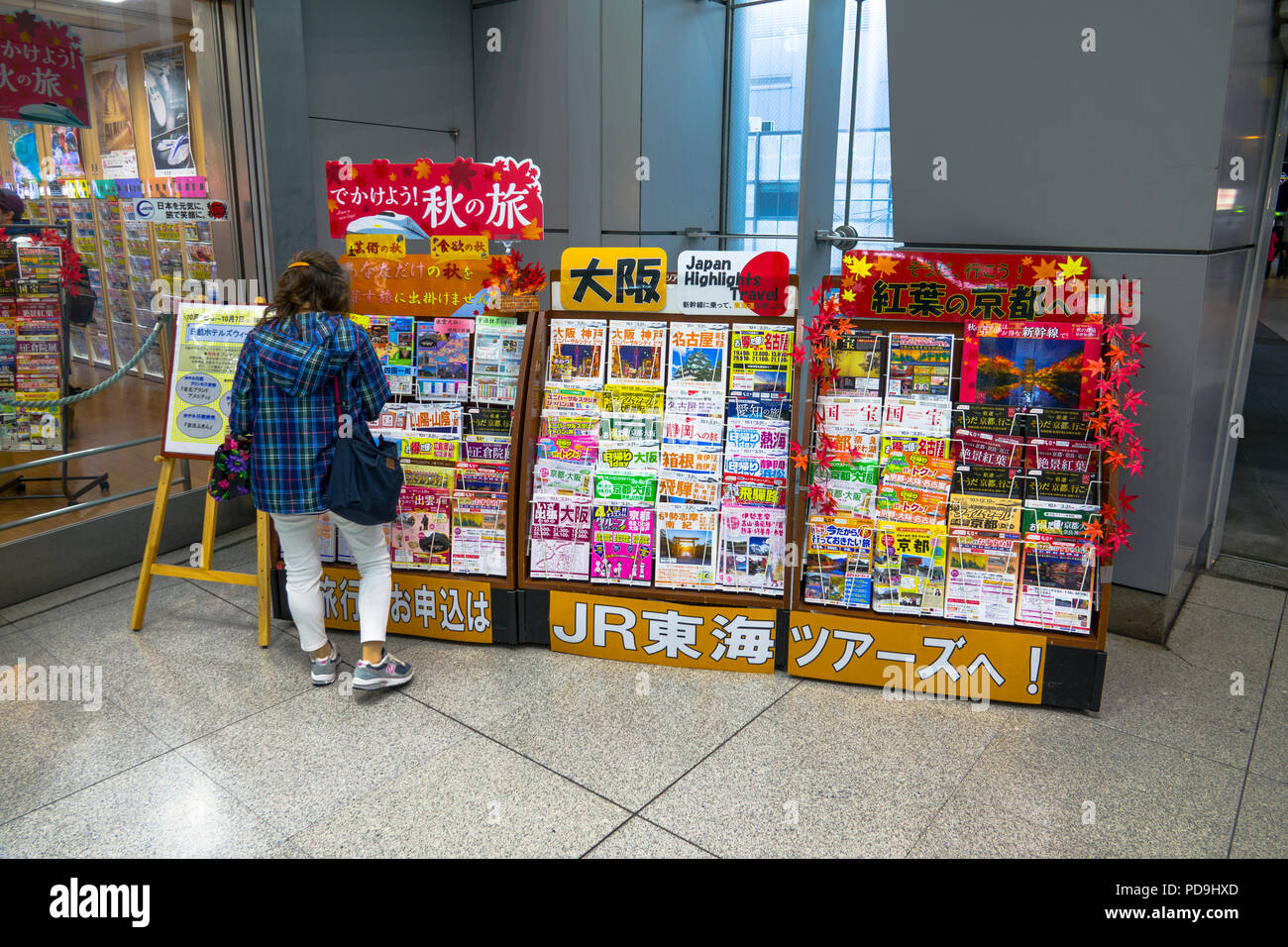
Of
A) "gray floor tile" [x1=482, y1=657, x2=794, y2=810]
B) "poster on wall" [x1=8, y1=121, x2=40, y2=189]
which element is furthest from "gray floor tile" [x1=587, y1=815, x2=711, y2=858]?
"poster on wall" [x1=8, y1=121, x2=40, y2=189]

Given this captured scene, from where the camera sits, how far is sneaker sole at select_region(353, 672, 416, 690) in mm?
3639

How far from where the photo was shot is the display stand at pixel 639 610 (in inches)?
152

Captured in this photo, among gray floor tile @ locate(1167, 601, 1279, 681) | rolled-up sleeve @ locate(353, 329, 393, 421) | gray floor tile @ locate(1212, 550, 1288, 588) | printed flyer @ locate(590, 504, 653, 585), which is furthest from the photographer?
gray floor tile @ locate(1212, 550, 1288, 588)

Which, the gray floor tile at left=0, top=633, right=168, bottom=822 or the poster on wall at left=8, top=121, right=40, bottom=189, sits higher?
the poster on wall at left=8, top=121, right=40, bottom=189

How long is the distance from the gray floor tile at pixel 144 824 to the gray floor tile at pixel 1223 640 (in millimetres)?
4019

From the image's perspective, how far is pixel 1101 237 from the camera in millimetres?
4051

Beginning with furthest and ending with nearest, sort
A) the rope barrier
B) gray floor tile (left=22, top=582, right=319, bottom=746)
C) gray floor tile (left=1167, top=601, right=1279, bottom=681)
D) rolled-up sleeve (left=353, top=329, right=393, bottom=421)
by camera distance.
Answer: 1. the rope barrier
2. gray floor tile (left=1167, top=601, right=1279, bottom=681)
3. gray floor tile (left=22, top=582, right=319, bottom=746)
4. rolled-up sleeve (left=353, top=329, right=393, bottom=421)

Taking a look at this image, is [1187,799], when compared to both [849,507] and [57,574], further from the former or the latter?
[57,574]

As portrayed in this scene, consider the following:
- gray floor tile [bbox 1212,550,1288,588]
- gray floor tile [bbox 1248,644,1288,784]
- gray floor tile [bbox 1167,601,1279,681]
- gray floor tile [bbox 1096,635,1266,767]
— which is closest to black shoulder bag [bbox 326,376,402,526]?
gray floor tile [bbox 1096,635,1266,767]

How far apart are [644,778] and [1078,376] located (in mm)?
2308

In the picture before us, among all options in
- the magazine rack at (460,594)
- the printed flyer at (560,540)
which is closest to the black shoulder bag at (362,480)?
the magazine rack at (460,594)

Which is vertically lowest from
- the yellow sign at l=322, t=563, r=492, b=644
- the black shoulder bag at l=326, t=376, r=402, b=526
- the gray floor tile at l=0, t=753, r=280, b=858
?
the gray floor tile at l=0, t=753, r=280, b=858

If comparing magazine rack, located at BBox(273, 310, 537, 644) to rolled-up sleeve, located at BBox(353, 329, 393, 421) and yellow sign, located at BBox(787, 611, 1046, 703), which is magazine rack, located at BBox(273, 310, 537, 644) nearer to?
rolled-up sleeve, located at BBox(353, 329, 393, 421)
